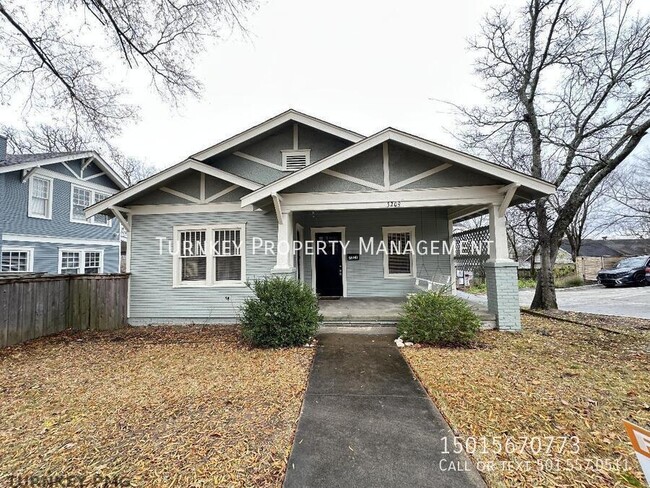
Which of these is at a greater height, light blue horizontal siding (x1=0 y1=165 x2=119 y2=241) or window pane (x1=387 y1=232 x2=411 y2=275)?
light blue horizontal siding (x1=0 y1=165 x2=119 y2=241)

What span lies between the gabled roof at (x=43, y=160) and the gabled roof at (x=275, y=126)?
863 cm

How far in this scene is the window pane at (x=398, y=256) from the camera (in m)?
8.97

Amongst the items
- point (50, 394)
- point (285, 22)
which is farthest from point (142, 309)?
point (285, 22)

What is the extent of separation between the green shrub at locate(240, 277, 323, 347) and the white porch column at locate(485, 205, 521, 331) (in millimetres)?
3959

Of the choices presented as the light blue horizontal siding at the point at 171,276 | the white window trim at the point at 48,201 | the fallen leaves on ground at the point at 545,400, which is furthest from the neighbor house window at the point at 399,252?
the white window trim at the point at 48,201

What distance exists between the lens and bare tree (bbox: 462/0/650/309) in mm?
7879

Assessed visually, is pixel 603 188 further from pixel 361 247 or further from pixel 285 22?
pixel 285 22

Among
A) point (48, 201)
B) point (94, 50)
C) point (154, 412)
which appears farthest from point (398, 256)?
point (48, 201)

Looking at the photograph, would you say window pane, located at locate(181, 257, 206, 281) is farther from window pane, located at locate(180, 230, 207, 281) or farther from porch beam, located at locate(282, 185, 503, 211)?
porch beam, located at locate(282, 185, 503, 211)

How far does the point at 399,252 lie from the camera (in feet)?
29.3

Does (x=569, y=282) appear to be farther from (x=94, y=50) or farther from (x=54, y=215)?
(x=54, y=215)

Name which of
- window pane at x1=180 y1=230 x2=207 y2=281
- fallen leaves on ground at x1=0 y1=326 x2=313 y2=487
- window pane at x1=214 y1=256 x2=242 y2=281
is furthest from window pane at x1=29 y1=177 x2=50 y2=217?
window pane at x1=214 y1=256 x2=242 y2=281

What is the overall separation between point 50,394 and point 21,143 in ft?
83.9

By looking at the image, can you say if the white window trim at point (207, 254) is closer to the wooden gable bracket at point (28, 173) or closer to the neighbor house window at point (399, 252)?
the neighbor house window at point (399, 252)
